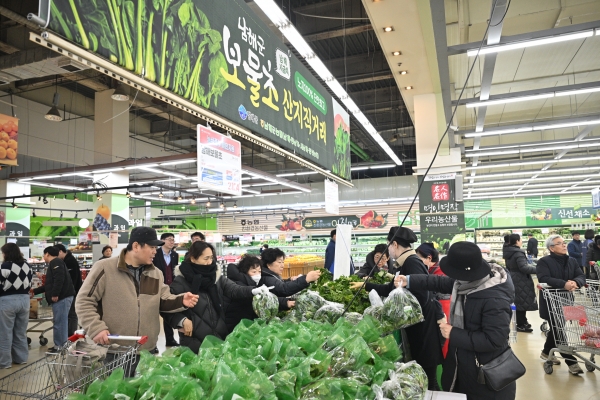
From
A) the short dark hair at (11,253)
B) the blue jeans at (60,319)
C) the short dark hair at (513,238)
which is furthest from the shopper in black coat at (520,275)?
the short dark hair at (11,253)

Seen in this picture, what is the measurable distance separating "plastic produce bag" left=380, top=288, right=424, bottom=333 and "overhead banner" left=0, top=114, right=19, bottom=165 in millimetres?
6724

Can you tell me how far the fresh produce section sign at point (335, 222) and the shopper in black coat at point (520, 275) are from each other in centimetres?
791

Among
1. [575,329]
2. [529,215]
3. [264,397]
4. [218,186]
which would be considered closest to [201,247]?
[218,186]

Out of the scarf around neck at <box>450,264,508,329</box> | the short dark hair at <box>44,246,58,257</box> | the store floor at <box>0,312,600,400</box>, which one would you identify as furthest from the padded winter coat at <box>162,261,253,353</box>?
the short dark hair at <box>44,246,58,257</box>

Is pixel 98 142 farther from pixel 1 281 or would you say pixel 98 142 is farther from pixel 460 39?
pixel 460 39

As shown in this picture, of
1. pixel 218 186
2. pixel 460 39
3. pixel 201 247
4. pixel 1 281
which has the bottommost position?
pixel 1 281

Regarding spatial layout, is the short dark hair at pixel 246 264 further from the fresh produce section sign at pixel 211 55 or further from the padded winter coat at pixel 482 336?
the padded winter coat at pixel 482 336

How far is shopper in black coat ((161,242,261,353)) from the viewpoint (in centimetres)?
319

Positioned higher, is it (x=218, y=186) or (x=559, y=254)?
(x=218, y=186)

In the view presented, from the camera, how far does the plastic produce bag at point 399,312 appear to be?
2523 mm

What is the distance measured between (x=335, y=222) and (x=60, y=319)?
1005 centimetres

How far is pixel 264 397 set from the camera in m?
1.27

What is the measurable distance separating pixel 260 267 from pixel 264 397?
9.79ft

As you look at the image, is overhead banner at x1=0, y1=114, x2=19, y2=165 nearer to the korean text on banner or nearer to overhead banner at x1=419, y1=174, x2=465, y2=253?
the korean text on banner
